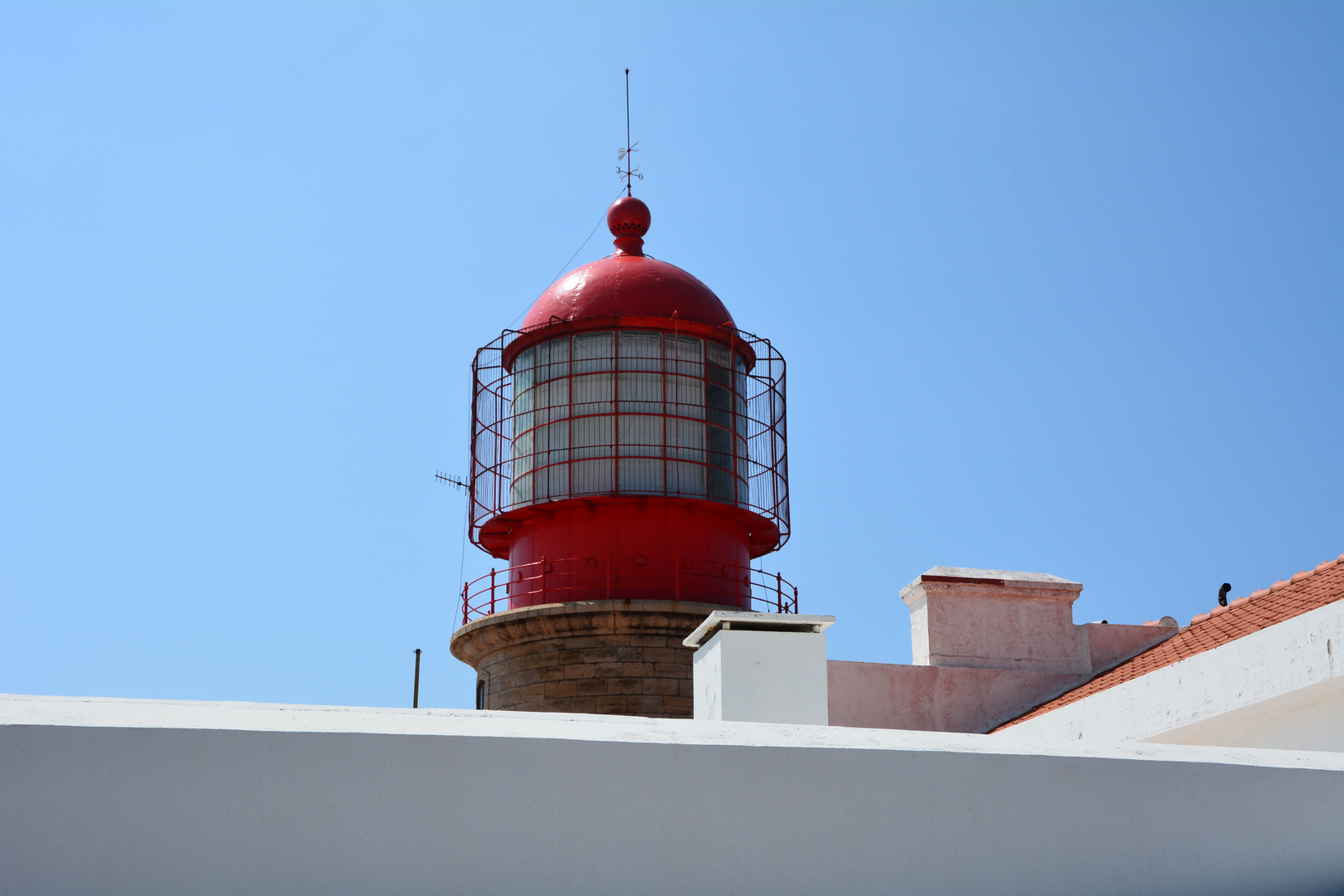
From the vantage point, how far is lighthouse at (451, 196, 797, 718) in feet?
48.8

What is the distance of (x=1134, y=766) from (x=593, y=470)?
10.2 meters

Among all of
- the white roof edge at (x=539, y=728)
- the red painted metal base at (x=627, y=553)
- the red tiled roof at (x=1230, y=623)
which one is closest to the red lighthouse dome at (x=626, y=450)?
the red painted metal base at (x=627, y=553)

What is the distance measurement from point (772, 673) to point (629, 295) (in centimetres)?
701

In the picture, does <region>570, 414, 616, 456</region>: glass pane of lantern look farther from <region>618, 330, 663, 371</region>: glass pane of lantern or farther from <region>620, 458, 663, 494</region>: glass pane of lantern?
<region>618, 330, 663, 371</region>: glass pane of lantern

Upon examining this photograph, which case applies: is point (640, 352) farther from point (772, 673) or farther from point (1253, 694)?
point (1253, 694)

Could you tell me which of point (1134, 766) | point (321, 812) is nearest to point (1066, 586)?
point (1134, 766)

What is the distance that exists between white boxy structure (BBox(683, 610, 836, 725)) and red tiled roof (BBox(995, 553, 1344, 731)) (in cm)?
249

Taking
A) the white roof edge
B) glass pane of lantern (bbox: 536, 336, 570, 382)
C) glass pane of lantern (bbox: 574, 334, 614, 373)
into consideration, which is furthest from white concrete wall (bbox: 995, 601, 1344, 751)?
glass pane of lantern (bbox: 536, 336, 570, 382)

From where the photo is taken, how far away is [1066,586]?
43.3ft

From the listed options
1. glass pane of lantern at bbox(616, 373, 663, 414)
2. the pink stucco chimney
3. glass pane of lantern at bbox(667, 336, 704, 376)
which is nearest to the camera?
the pink stucco chimney

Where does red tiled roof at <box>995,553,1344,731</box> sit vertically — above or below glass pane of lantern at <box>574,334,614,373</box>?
below

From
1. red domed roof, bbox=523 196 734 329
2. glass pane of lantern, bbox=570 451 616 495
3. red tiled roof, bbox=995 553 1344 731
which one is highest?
red domed roof, bbox=523 196 734 329

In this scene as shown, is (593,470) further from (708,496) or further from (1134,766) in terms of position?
(1134,766)

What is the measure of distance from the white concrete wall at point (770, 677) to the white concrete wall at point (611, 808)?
382 centimetres
